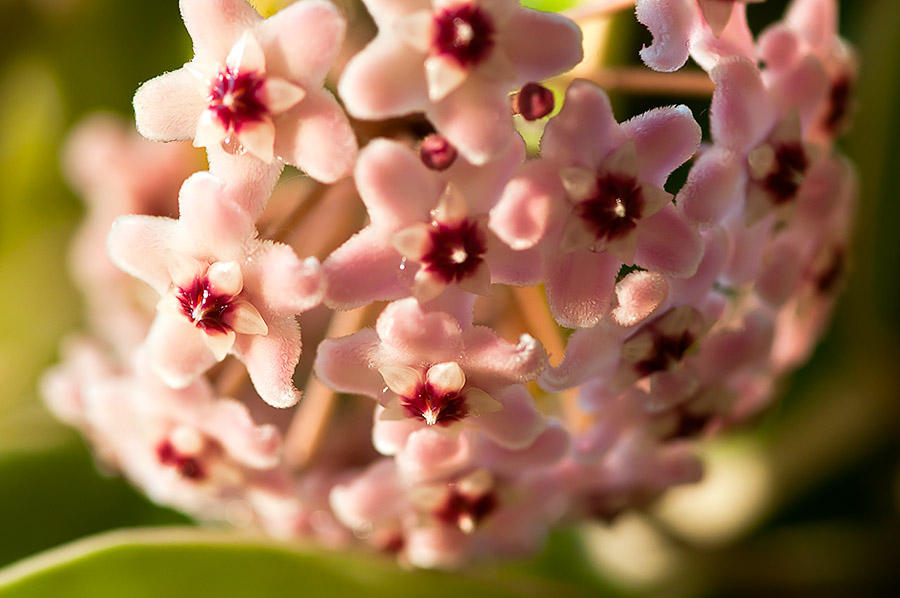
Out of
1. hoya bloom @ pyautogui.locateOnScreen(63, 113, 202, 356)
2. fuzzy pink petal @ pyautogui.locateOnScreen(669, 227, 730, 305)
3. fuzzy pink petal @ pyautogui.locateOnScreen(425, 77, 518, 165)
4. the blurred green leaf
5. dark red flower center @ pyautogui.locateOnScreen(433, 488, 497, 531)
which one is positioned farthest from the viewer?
hoya bloom @ pyautogui.locateOnScreen(63, 113, 202, 356)

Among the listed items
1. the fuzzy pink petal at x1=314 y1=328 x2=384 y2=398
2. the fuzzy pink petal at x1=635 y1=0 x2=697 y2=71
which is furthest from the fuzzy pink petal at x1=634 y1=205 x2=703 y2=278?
the fuzzy pink petal at x1=314 y1=328 x2=384 y2=398

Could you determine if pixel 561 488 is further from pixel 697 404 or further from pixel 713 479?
pixel 713 479

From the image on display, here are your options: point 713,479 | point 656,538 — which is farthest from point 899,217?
point 656,538

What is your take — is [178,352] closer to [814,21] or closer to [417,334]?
[417,334]

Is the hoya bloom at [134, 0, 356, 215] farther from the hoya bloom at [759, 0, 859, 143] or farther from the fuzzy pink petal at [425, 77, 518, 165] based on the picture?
the hoya bloom at [759, 0, 859, 143]

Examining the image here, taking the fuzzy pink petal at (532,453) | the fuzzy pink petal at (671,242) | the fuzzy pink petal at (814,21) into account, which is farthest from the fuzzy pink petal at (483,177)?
the fuzzy pink petal at (814,21)
